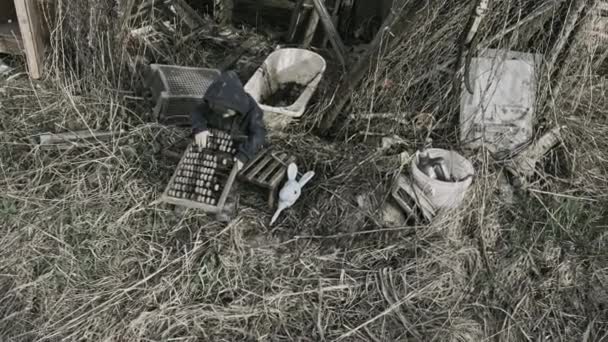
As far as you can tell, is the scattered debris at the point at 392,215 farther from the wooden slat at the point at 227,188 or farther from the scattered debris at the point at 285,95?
the scattered debris at the point at 285,95

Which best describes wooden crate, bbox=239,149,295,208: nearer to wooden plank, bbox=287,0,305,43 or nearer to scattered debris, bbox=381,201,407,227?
scattered debris, bbox=381,201,407,227

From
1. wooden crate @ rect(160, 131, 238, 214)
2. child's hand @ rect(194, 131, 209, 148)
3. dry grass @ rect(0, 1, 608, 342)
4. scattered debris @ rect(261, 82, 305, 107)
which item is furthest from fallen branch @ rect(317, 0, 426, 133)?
child's hand @ rect(194, 131, 209, 148)

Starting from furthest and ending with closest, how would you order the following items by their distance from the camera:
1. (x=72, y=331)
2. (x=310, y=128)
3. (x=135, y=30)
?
(x=135, y=30) < (x=310, y=128) < (x=72, y=331)

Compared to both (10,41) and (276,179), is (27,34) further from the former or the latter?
(276,179)

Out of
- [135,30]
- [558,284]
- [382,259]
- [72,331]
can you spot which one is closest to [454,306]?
[382,259]

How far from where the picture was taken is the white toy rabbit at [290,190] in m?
3.36

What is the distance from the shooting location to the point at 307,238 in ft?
10.9

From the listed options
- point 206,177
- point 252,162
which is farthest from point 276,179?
point 206,177

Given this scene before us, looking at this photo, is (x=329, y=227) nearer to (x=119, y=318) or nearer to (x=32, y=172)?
(x=119, y=318)

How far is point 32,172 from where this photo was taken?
3.47m

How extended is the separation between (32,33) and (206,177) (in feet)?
6.42

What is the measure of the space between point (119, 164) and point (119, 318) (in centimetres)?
110

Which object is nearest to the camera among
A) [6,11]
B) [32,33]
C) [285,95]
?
[32,33]

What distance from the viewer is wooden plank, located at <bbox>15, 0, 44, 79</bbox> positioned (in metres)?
3.97
